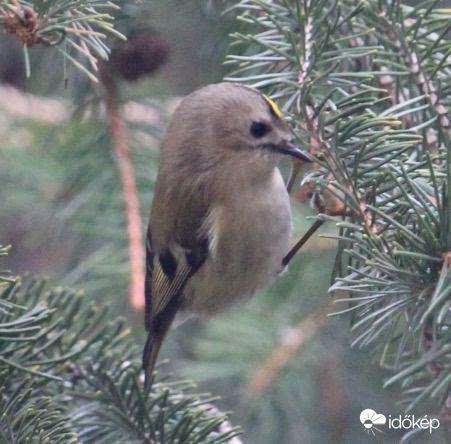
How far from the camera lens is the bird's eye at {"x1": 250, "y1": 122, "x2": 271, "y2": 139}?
1585mm

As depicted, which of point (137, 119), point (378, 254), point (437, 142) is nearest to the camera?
point (378, 254)

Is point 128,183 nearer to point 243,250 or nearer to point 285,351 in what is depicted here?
A: point 243,250

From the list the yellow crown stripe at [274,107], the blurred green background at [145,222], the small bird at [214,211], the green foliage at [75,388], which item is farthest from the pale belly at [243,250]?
the green foliage at [75,388]

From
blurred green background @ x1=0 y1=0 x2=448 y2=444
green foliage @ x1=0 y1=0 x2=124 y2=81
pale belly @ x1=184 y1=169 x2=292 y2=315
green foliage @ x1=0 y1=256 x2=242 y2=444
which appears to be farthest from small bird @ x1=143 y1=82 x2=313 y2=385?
green foliage @ x1=0 y1=0 x2=124 y2=81

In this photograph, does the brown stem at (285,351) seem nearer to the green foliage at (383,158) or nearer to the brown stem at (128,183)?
the brown stem at (128,183)

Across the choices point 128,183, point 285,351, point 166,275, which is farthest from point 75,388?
point 285,351

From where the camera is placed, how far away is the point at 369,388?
2211 millimetres

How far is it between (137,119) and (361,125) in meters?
0.98

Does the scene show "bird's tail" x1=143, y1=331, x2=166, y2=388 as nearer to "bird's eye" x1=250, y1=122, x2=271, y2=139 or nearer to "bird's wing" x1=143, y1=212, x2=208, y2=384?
"bird's wing" x1=143, y1=212, x2=208, y2=384

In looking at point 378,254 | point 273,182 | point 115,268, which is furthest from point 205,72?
point 378,254

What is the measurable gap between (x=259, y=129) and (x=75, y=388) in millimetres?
601

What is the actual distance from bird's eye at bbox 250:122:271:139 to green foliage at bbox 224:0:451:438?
125mm

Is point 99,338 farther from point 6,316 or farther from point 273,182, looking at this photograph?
point 273,182

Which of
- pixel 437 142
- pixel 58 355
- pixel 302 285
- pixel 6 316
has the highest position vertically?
pixel 437 142
